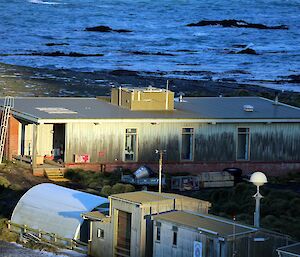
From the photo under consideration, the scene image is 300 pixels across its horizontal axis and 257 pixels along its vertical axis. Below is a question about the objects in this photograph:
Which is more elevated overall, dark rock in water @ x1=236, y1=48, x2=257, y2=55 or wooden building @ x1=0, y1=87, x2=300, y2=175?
dark rock in water @ x1=236, y1=48, x2=257, y2=55

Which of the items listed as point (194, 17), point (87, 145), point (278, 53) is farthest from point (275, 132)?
point (194, 17)

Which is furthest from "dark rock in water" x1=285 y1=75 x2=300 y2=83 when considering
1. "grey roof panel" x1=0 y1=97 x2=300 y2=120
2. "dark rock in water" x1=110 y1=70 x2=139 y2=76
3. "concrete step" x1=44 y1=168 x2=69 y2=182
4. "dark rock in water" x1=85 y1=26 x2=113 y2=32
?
"dark rock in water" x1=85 y1=26 x2=113 y2=32

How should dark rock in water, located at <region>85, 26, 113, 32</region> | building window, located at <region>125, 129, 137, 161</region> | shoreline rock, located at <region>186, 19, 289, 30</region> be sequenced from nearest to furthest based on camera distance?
building window, located at <region>125, 129, 137, 161</region> → dark rock in water, located at <region>85, 26, 113, 32</region> → shoreline rock, located at <region>186, 19, 289, 30</region>

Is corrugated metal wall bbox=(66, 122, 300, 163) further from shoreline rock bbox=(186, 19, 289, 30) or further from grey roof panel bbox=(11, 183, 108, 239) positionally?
shoreline rock bbox=(186, 19, 289, 30)

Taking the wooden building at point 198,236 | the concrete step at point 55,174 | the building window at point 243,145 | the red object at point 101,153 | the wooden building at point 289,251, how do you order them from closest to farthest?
the wooden building at point 289,251
the wooden building at point 198,236
the concrete step at point 55,174
the red object at point 101,153
the building window at point 243,145

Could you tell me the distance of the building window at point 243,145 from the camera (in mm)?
40594

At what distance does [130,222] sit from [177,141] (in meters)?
12.6

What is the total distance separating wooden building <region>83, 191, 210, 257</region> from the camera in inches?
1062

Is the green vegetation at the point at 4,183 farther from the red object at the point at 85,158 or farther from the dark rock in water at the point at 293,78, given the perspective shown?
the dark rock in water at the point at 293,78

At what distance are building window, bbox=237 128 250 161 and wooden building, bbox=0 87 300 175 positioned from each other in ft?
0.06

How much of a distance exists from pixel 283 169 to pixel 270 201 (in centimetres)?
748

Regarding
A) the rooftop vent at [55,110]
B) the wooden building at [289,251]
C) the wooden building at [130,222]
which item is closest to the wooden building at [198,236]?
the wooden building at [130,222]

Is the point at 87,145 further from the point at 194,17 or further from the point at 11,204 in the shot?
the point at 194,17

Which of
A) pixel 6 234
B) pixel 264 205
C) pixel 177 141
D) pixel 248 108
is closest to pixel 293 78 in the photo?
pixel 248 108
